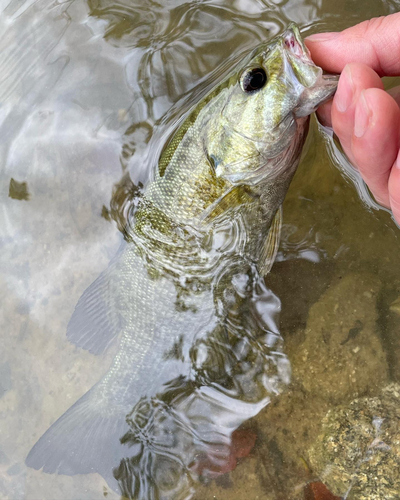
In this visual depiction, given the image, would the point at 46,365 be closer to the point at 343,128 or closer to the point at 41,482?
the point at 41,482

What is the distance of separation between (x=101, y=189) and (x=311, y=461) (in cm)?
252

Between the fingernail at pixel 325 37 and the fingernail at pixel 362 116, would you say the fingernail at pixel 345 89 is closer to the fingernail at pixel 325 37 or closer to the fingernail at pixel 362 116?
the fingernail at pixel 362 116

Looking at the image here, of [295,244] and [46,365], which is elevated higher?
[46,365]

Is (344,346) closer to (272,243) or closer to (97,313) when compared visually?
(272,243)

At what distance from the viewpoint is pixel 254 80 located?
1.95 m

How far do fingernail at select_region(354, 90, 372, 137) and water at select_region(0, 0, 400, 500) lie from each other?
3.49 feet

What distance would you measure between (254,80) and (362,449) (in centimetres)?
247

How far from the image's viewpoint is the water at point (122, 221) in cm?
275

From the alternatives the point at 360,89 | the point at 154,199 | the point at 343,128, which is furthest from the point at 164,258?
the point at 360,89

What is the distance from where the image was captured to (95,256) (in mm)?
2977

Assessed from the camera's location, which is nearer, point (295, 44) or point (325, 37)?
point (295, 44)

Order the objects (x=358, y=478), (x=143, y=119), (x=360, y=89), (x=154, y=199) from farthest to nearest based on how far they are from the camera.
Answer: (x=143, y=119) < (x=358, y=478) < (x=154, y=199) < (x=360, y=89)

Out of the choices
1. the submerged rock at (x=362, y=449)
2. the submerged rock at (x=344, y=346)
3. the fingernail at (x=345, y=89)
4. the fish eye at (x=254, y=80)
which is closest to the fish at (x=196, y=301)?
the fish eye at (x=254, y=80)

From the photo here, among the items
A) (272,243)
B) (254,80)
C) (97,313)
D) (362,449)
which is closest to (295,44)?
(254,80)
